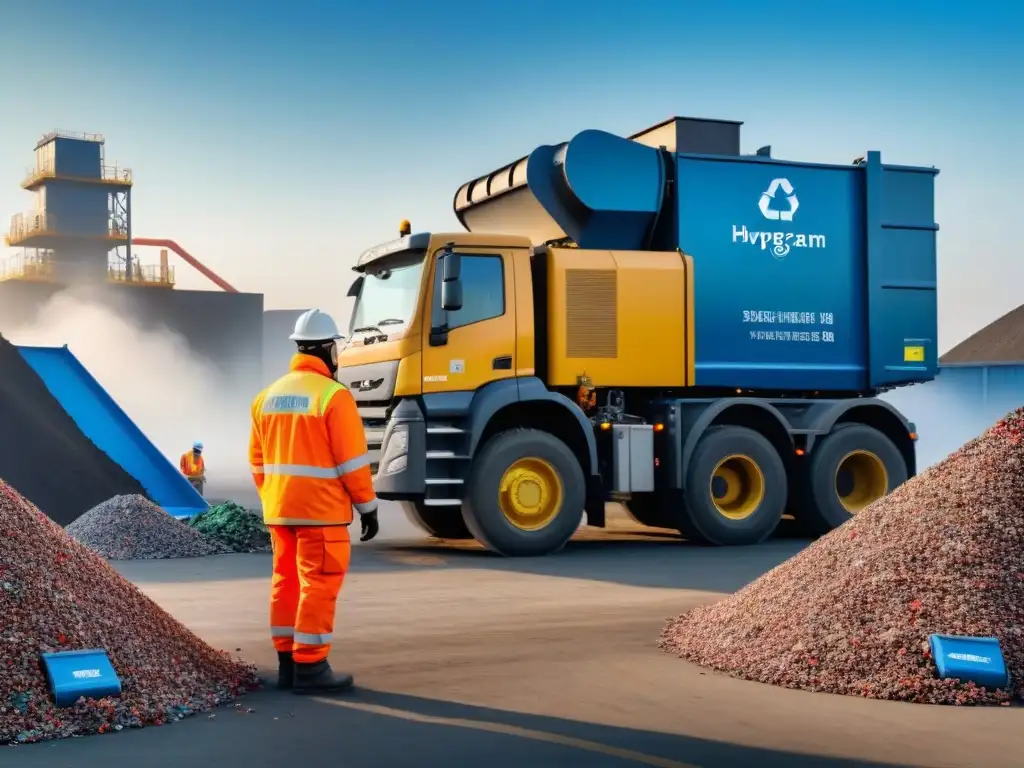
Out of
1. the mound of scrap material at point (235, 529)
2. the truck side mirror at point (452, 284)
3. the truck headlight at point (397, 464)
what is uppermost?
the truck side mirror at point (452, 284)

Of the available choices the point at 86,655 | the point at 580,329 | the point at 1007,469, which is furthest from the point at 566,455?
the point at 86,655

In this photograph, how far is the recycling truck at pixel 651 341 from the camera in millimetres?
13602

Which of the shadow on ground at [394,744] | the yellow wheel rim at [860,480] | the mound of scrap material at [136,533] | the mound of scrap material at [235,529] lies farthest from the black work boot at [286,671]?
the yellow wheel rim at [860,480]

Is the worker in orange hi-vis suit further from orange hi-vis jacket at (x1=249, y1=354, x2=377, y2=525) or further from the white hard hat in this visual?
the white hard hat

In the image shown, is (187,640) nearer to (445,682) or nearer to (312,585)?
(312,585)

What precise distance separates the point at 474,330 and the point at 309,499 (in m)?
7.12

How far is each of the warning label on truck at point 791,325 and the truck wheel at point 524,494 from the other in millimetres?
3176

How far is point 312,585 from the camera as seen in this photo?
658 cm

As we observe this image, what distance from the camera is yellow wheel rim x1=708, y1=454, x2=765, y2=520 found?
1530 cm

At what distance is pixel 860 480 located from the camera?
16469 millimetres

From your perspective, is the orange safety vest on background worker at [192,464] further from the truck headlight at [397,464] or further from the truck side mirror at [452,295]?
the truck side mirror at [452,295]

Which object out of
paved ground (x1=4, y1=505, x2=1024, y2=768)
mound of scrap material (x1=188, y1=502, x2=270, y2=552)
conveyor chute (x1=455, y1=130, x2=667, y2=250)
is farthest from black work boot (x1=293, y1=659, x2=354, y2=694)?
conveyor chute (x1=455, y1=130, x2=667, y2=250)

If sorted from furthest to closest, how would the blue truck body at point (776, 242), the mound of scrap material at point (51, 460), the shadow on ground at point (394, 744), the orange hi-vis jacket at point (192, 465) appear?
the orange hi-vis jacket at point (192, 465) → the mound of scrap material at point (51, 460) → the blue truck body at point (776, 242) → the shadow on ground at point (394, 744)

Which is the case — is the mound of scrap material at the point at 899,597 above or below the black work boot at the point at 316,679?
above
